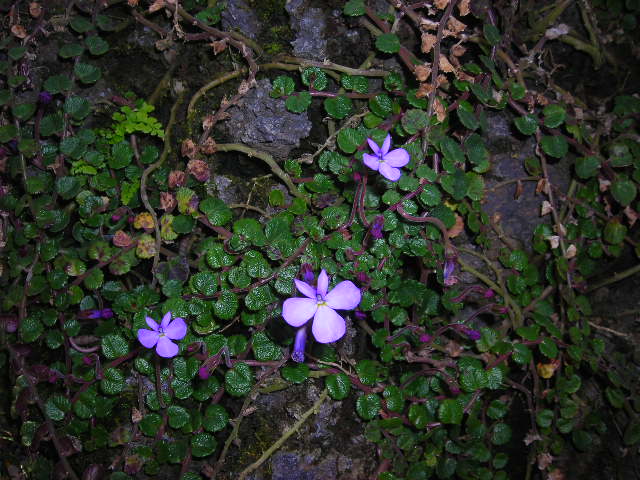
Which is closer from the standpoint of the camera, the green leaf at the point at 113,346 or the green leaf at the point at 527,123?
the green leaf at the point at 113,346

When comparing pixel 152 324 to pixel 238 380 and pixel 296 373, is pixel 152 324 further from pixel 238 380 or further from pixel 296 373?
pixel 296 373

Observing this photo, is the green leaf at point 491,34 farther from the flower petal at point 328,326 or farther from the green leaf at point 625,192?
the flower petal at point 328,326

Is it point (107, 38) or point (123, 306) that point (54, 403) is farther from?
point (107, 38)

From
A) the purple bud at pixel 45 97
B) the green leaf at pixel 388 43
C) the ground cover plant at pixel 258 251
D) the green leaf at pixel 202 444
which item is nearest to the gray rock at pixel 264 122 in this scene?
the ground cover plant at pixel 258 251

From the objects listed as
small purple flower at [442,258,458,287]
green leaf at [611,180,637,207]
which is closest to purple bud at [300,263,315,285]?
small purple flower at [442,258,458,287]

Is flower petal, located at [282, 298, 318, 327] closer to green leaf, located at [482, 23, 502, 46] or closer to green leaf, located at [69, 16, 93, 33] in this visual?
green leaf, located at [482, 23, 502, 46]

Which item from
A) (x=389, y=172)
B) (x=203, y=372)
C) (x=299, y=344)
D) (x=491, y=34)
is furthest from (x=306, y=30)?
(x=203, y=372)

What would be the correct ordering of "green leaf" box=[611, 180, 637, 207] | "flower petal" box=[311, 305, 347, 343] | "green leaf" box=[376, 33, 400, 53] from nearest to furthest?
"flower petal" box=[311, 305, 347, 343] < "green leaf" box=[376, 33, 400, 53] < "green leaf" box=[611, 180, 637, 207]
